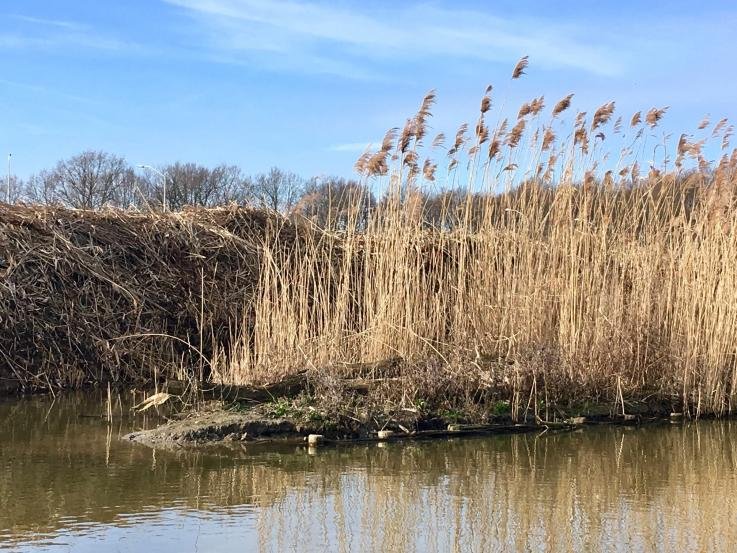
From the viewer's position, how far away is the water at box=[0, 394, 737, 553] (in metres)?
3.08

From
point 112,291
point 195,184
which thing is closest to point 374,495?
point 112,291

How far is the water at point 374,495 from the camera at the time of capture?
3084 mm

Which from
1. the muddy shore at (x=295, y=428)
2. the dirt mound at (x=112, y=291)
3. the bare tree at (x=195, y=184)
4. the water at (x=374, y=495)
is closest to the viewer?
the water at (x=374, y=495)

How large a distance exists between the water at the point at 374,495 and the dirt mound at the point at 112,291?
78.5 inches

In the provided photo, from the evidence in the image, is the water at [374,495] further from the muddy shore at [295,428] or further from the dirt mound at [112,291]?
the dirt mound at [112,291]

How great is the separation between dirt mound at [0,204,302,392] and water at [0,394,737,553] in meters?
1.99

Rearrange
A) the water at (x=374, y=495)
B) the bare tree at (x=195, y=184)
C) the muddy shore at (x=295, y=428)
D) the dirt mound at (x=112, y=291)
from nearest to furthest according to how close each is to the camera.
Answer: the water at (x=374, y=495) → the muddy shore at (x=295, y=428) → the dirt mound at (x=112, y=291) → the bare tree at (x=195, y=184)

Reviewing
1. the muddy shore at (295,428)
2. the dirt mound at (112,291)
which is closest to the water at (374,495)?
the muddy shore at (295,428)

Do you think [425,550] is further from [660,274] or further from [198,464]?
[660,274]

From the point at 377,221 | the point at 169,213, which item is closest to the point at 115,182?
the point at 169,213

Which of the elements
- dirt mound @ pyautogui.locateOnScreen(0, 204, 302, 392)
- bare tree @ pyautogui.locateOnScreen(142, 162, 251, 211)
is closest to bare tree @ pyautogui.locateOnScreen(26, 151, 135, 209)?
bare tree @ pyautogui.locateOnScreen(142, 162, 251, 211)

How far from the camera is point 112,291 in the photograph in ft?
25.9

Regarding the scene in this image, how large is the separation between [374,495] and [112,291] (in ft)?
16.1

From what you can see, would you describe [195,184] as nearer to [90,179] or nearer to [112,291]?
[90,179]
